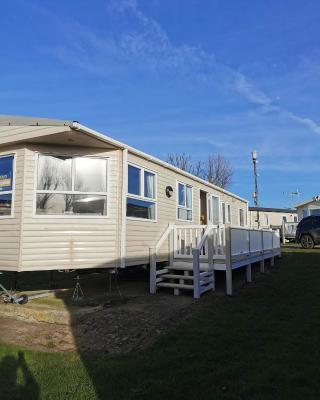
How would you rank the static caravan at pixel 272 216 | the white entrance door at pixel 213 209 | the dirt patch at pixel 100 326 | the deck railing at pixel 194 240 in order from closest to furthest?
the dirt patch at pixel 100 326
the deck railing at pixel 194 240
the white entrance door at pixel 213 209
the static caravan at pixel 272 216

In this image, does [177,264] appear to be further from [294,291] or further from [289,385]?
[289,385]

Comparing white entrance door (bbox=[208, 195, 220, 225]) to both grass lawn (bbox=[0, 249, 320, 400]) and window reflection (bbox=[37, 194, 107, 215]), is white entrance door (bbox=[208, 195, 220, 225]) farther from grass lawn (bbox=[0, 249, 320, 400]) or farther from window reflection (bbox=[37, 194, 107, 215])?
grass lawn (bbox=[0, 249, 320, 400])

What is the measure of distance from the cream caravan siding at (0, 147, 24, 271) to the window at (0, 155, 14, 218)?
15 cm

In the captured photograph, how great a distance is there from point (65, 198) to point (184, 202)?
4.64 m

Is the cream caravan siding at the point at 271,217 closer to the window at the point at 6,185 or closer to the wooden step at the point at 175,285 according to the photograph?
the wooden step at the point at 175,285

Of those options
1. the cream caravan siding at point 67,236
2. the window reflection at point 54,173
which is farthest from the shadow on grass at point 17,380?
the window reflection at point 54,173

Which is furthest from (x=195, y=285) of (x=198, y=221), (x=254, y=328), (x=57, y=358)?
(x=198, y=221)

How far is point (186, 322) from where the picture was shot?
647 cm

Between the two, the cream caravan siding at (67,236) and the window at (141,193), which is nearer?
the cream caravan siding at (67,236)

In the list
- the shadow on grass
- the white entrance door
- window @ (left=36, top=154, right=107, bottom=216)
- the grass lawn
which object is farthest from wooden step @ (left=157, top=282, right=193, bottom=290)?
the white entrance door

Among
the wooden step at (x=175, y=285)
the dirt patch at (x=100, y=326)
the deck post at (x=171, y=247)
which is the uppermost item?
the deck post at (x=171, y=247)

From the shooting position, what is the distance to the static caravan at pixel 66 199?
25.7 ft

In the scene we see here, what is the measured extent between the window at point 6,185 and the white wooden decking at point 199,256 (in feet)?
10.6

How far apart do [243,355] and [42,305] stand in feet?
13.8
